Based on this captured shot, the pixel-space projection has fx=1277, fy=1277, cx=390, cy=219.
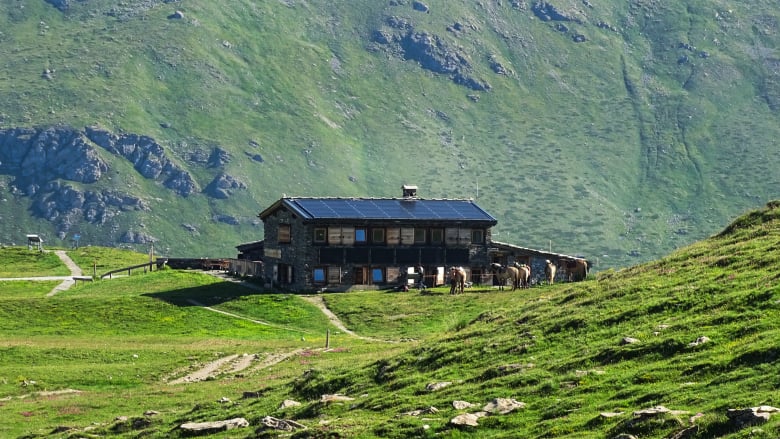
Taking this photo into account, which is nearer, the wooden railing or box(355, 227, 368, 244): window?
box(355, 227, 368, 244): window

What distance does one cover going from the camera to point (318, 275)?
126 metres

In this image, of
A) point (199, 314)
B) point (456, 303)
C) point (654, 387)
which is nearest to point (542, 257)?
point (456, 303)

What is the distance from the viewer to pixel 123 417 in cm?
5703

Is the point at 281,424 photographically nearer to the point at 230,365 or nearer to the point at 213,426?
the point at 213,426

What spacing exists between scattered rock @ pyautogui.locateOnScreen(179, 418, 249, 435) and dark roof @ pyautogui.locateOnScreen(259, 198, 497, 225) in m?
72.5

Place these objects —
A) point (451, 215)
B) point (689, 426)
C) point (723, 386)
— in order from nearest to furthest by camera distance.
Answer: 1. point (689, 426)
2. point (723, 386)
3. point (451, 215)

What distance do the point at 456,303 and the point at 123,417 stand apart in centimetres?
5010

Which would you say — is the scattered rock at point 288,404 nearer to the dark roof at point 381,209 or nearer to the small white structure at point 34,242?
the dark roof at point 381,209

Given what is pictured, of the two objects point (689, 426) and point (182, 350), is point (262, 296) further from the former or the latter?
point (689, 426)

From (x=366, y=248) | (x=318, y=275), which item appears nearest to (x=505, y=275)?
(x=366, y=248)

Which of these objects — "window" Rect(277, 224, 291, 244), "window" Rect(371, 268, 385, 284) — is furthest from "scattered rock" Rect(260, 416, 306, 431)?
"window" Rect(277, 224, 291, 244)

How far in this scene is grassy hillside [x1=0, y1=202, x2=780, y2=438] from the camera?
41250mm

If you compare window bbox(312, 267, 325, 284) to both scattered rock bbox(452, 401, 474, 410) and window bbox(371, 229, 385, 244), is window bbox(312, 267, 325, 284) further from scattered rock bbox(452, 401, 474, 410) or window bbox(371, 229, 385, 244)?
scattered rock bbox(452, 401, 474, 410)

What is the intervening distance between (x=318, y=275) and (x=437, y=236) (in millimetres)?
13062
